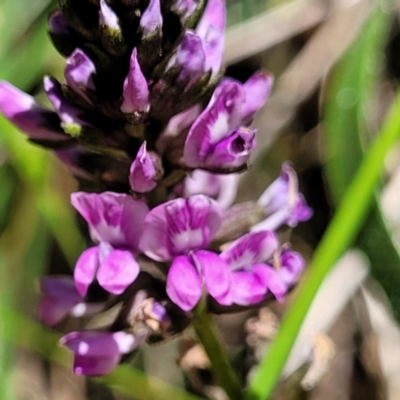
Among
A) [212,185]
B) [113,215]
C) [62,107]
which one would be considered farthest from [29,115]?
[212,185]

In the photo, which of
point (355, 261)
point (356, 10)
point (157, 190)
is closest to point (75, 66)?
point (157, 190)

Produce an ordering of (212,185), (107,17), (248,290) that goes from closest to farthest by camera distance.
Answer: (107,17), (248,290), (212,185)

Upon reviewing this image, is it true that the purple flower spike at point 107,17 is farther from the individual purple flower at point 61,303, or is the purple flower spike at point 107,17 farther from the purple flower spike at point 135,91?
the individual purple flower at point 61,303

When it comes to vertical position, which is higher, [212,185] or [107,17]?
[107,17]

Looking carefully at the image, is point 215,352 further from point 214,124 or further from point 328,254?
point 214,124

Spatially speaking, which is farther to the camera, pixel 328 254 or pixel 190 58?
pixel 328 254

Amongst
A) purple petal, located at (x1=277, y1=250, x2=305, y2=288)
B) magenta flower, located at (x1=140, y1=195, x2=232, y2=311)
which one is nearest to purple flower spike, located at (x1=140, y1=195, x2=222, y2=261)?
magenta flower, located at (x1=140, y1=195, x2=232, y2=311)

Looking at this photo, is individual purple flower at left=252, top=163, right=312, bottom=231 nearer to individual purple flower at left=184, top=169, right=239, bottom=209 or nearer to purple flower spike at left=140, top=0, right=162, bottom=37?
individual purple flower at left=184, top=169, right=239, bottom=209
